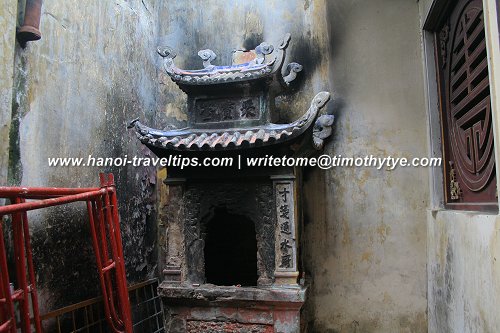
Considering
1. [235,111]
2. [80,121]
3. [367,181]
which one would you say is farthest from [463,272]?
[80,121]

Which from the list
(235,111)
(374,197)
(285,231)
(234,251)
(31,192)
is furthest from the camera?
(234,251)

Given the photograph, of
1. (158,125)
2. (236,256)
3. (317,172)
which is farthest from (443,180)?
(158,125)

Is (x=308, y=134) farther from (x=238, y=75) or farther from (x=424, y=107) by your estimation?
(x=424, y=107)

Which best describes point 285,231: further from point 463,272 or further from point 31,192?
point 31,192

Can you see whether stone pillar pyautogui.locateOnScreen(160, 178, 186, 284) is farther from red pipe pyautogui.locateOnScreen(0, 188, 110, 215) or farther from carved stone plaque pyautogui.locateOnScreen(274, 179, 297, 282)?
red pipe pyautogui.locateOnScreen(0, 188, 110, 215)

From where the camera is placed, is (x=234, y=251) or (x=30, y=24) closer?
(x=30, y=24)

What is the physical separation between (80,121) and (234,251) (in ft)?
10.0

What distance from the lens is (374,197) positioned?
209 inches

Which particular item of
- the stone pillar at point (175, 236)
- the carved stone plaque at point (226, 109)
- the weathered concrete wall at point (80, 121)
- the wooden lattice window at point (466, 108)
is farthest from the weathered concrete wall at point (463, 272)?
the weathered concrete wall at point (80, 121)

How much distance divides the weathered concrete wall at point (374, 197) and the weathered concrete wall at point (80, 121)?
8.33ft

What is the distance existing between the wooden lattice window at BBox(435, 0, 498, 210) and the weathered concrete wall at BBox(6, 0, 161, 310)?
4.11 m

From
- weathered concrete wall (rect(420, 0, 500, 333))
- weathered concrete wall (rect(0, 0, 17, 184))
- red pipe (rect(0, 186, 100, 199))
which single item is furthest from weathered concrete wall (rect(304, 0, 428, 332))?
weathered concrete wall (rect(0, 0, 17, 184))

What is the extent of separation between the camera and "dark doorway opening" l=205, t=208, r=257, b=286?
616 cm

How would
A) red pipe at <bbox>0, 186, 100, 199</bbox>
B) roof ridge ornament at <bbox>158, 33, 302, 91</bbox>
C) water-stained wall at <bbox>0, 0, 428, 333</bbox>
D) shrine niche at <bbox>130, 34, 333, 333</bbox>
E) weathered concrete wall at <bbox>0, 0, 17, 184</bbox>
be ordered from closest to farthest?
red pipe at <bbox>0, 186, 100, 199</bbox>, weathered concrete wall at <bbox>0, 0, 17, 184</bbox>, shrine niche at <bbox>130, 34, 333, 333</bbox>, water-stained wall at <bbox>0, 0, 428, 333</bbox>, roof ridge ornament at <bbox>158, 33, 302, 91</bbox>
